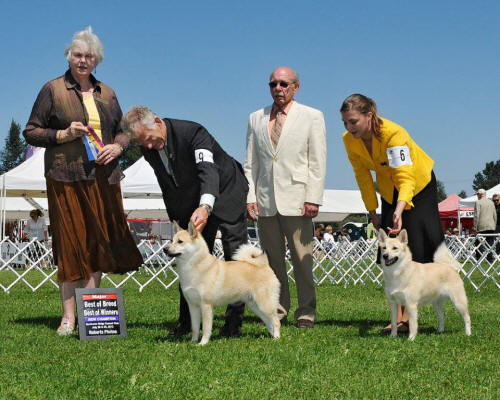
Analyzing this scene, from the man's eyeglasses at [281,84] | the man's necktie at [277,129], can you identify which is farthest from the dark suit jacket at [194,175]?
the man's eyeglasses at [281,84]

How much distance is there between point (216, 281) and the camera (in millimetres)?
3766

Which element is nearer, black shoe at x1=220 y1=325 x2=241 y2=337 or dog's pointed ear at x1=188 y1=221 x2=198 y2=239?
dog's pointed ear at x1=188 y1=221 x2=198 y2=239

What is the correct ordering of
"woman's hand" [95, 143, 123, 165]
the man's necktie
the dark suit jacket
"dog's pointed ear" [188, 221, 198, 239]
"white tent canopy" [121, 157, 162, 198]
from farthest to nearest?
"white tent canopy" [121, 157, 162, 198] → the man's necktie → "woman's hand" [95, 143, 123, 165] → the dark suit jacket → "dog's pointed ear" [188, 221, 198, 239]

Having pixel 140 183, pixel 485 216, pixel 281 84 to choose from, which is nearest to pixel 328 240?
pixel 485 216

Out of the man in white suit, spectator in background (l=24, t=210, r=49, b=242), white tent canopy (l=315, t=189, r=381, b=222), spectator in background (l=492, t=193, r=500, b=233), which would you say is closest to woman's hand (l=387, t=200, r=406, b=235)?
the man in white suit

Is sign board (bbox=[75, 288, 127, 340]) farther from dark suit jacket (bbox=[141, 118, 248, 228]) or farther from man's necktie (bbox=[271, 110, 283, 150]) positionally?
man's necktie (bbox=[271, 110, 283, 150])

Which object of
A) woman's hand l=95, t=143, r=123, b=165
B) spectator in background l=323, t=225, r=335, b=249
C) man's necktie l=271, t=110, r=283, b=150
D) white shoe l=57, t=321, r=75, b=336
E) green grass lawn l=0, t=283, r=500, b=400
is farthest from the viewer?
spectator in background l=323, t=225, r=335, b=249

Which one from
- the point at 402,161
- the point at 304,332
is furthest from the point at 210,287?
the point at 402,161

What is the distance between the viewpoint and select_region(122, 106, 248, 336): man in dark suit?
12.3 feet

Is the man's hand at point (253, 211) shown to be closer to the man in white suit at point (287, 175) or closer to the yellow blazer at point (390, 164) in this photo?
the man in white suit at point (287, 175)

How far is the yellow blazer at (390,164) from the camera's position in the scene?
4.16m

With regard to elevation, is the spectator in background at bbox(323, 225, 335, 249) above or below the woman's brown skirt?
below

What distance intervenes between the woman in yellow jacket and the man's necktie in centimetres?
51

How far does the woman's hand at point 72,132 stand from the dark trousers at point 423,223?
7.54 ft
